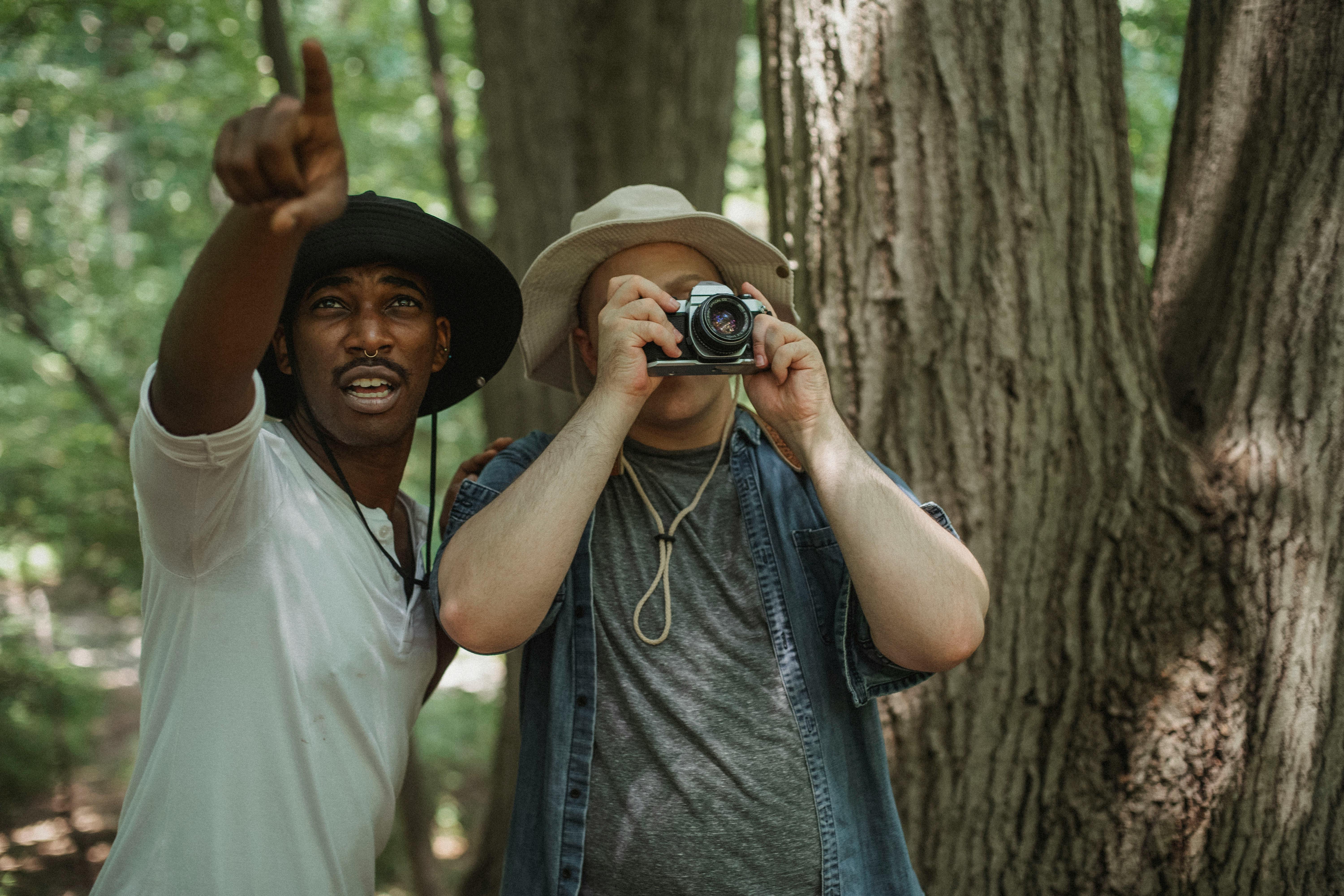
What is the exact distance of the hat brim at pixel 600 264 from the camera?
191 centimetres

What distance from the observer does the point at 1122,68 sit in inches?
92.8

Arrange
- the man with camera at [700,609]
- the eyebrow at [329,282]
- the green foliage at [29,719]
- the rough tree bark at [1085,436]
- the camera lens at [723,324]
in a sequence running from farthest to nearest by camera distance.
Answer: the green foliage at [29,719]
the rough tree bark at [1085,436]
the eyebrow at [329,282]
the camera lens at [723,324]
the man with camera at [700,609]

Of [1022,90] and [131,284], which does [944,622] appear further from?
[131,284]

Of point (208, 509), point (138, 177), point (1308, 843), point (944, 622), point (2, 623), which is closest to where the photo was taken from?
point (208, 509)

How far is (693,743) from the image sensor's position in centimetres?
165

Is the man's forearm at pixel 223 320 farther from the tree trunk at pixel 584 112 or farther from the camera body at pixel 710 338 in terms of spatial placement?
the tree trunk at pixel 584 112

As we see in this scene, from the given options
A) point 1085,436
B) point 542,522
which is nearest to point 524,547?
point 542,522

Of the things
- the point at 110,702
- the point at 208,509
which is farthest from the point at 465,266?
the point at 110,702

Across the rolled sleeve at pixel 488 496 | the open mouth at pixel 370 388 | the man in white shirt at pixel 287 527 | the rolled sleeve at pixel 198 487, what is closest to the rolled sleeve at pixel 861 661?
the rolled sleeve at pixel 488 496

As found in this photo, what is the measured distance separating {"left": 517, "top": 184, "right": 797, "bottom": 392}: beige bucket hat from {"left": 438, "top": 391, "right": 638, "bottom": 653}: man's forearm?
495 millimetres

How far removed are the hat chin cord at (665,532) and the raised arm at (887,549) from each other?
195mm

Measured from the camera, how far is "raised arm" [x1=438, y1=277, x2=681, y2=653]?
1561mm

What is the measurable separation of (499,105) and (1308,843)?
3.92 meters

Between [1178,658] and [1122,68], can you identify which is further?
[1122,68]
